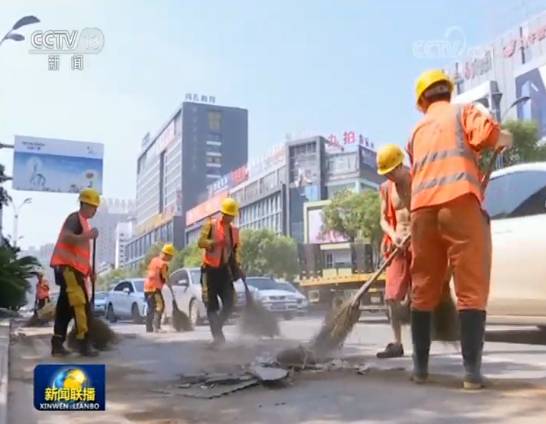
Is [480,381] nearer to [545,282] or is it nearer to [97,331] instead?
[545,282]

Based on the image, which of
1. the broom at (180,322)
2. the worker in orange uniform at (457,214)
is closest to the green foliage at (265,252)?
the broom at (180,322)

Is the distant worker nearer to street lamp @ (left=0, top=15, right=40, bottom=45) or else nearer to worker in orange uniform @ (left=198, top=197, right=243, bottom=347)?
worker in orange uniform @ (left=198, top=197, right=243, bottom=347)

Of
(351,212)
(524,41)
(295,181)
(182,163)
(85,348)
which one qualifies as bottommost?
(85,348)

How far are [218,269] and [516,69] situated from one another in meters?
47.0

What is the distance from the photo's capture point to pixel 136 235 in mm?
23891

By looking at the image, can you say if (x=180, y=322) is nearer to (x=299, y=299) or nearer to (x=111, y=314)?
(x=299, y=299)

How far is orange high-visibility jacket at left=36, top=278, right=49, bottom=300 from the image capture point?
19.5 meters

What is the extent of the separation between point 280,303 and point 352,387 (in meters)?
10.5

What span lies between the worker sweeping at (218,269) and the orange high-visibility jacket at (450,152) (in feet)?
12.5

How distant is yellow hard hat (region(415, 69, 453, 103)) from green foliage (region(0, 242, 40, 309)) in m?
13.0

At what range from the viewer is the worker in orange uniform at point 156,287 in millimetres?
11570

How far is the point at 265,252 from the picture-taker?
28.9 m

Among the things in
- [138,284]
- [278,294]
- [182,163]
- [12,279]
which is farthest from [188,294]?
[12,279]

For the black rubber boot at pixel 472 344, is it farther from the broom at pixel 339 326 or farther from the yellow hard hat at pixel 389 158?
the broom at pixel 339 326
